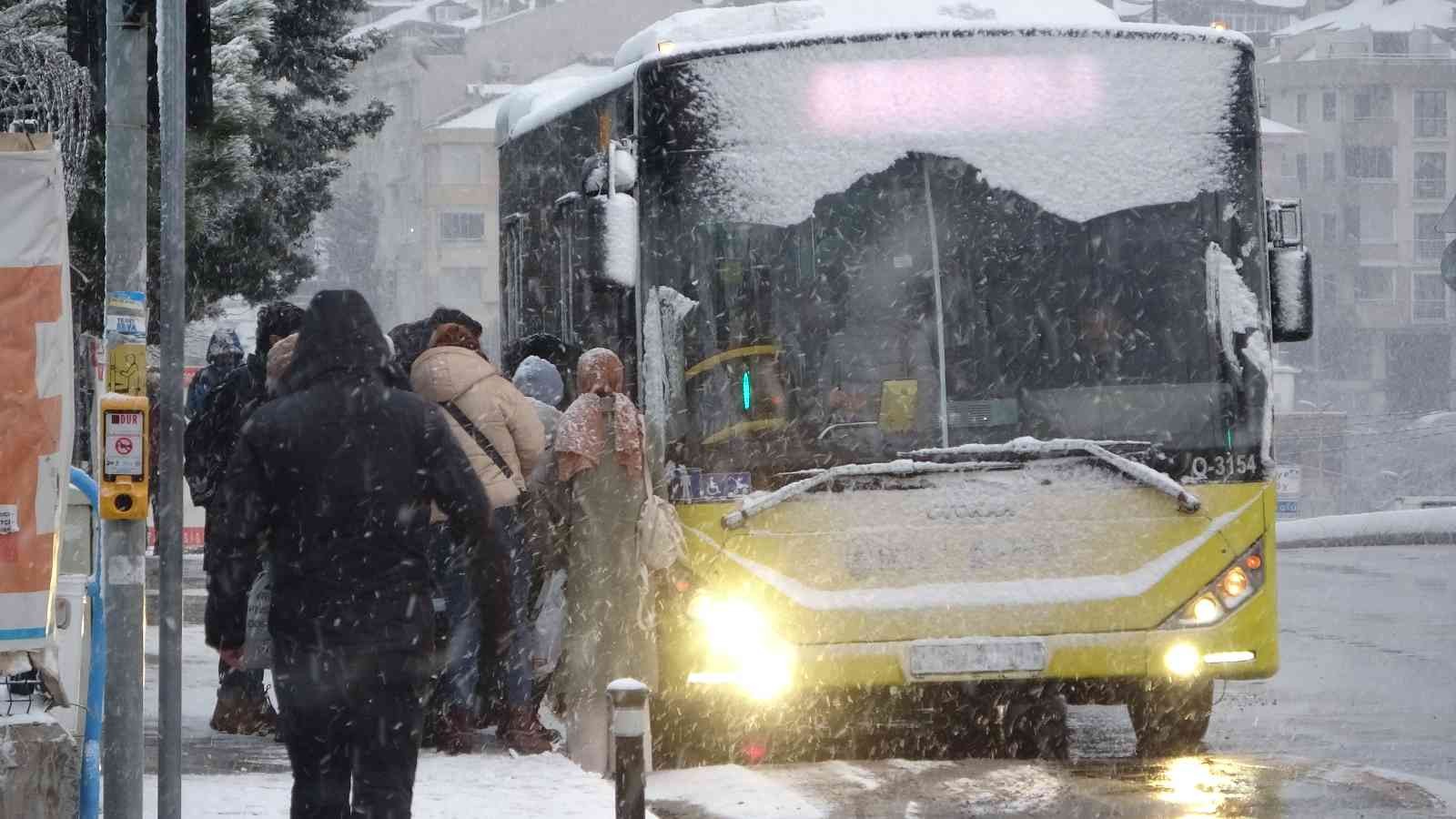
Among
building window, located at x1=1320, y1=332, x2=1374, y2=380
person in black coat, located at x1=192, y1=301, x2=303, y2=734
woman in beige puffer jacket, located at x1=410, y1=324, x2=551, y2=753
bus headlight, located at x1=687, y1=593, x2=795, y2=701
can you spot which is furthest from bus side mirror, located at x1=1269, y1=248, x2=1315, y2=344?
building window, located at x1=1320, y1=332, x2=1374, y2=380

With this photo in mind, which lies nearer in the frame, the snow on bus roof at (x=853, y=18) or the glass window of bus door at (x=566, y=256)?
the snow on bus roof at (x=853, y=18)

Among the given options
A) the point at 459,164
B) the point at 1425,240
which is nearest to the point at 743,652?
the point at 459,164

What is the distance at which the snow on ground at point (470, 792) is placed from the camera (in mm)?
7961

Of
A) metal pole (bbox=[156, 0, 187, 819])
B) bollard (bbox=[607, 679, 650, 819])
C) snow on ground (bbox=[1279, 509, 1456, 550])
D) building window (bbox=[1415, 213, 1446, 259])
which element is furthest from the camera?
building window (bbox=[1415, 213, 1446, 259])

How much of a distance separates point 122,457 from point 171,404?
0.68 feet

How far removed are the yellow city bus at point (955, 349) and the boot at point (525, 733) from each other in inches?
24.8

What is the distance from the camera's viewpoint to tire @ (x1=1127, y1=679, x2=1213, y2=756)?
10117 millimetres

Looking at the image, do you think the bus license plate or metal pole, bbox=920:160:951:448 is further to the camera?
metal pole, bbox=920:160:951:448

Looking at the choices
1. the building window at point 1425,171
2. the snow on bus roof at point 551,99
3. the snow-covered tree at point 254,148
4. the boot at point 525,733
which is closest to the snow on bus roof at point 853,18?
the snow on bus roof at point 551,99

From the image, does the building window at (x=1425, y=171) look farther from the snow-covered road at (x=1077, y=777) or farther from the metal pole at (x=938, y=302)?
the metal pole at (x=938, y=302)

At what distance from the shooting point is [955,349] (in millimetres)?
9461

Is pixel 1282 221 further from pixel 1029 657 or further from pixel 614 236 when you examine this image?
pixel 614 236

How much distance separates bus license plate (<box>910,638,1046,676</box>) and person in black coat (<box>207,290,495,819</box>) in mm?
3532

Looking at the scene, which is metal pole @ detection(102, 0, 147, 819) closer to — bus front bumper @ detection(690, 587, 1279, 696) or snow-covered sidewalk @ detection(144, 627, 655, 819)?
snow-covered sidewalk @ detection(144, 627, 655, 819)
